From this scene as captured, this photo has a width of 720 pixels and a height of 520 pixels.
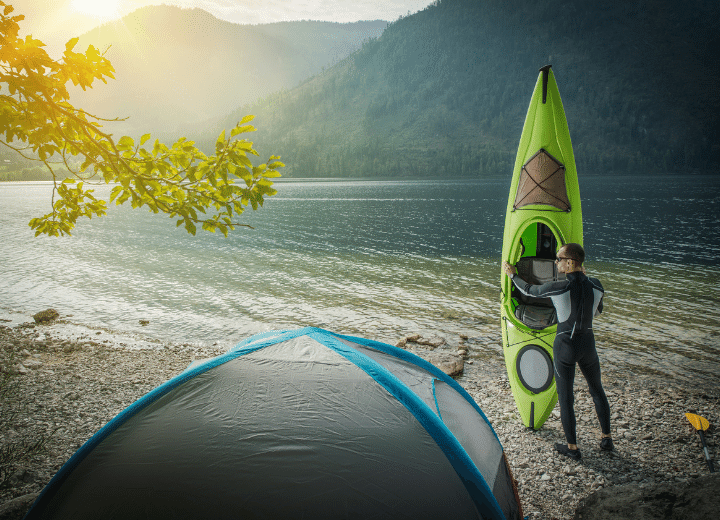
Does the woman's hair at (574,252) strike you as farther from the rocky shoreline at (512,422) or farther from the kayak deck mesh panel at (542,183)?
the kayak deck mesh panel at (542,183)

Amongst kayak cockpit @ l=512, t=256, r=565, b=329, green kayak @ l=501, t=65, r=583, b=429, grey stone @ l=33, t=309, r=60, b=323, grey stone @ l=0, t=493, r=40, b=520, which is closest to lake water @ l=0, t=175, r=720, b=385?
grey stone @ l=33, t=309, r=60, b=323

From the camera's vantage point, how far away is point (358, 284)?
20.1 meters

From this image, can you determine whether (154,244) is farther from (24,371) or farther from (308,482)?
(308,482)

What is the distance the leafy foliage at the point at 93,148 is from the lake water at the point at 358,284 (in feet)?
29.8

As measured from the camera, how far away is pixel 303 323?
14188 mm

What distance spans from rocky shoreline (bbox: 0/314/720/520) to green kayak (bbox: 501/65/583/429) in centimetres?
76

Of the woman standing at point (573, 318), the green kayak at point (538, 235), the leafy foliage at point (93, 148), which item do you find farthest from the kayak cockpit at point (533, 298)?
the leafy foliage at point (93, 148)

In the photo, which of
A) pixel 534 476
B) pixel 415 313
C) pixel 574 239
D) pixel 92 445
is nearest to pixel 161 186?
pixel 92 445

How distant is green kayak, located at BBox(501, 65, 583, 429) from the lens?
680 cm

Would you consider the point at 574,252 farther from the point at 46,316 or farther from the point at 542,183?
the point at 46,316

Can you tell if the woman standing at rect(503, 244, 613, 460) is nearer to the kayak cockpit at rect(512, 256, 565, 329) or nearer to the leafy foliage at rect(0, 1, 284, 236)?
the kayak cockpit at rect(512, 256, 565, 329)

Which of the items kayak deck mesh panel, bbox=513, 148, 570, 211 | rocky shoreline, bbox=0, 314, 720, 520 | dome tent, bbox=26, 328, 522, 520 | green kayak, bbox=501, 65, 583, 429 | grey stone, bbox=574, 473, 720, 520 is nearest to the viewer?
dome tent, bbox=26, 328, 522, 520

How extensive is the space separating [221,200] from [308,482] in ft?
8.07

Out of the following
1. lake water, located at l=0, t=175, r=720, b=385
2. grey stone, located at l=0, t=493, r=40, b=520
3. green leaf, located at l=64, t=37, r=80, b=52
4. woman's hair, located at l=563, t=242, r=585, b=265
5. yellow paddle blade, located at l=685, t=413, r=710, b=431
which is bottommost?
lake water, located at l=0, t=175, r=720, b=385
